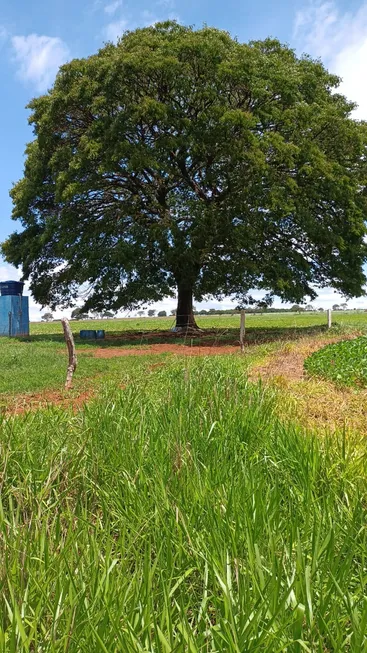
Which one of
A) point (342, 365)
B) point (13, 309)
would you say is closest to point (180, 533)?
point (342, 365)

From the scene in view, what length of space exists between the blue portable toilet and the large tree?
73.4 inches

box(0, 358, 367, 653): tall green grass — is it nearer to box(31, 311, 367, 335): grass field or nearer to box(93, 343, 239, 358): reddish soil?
box(93, 343, 239, 358): reddish soil

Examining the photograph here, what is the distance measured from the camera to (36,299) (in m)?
21.0

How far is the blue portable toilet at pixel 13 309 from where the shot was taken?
20.9 meters

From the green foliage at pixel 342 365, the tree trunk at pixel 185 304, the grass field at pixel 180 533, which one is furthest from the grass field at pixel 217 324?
the grass field at pixel 180 533

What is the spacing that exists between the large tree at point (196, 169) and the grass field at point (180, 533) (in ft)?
41.0

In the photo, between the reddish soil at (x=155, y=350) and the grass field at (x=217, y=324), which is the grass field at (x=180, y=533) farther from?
the grass field at (x=217, y=324)

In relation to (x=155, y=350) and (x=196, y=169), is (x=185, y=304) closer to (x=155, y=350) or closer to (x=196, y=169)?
(x=196, y=169)

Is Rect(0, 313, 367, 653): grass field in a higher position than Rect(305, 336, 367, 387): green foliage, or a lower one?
lower

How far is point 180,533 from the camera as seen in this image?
6.73 ft

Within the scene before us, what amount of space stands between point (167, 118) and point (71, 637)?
16192 millimetres

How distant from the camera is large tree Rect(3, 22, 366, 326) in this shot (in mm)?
15195

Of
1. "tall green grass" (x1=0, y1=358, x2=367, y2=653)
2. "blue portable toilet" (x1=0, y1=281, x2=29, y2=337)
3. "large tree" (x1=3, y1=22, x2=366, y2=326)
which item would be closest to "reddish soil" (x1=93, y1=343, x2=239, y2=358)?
"large tree" (x1=3, y1=22, x2=366, y2=326)

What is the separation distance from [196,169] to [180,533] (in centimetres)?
1783
